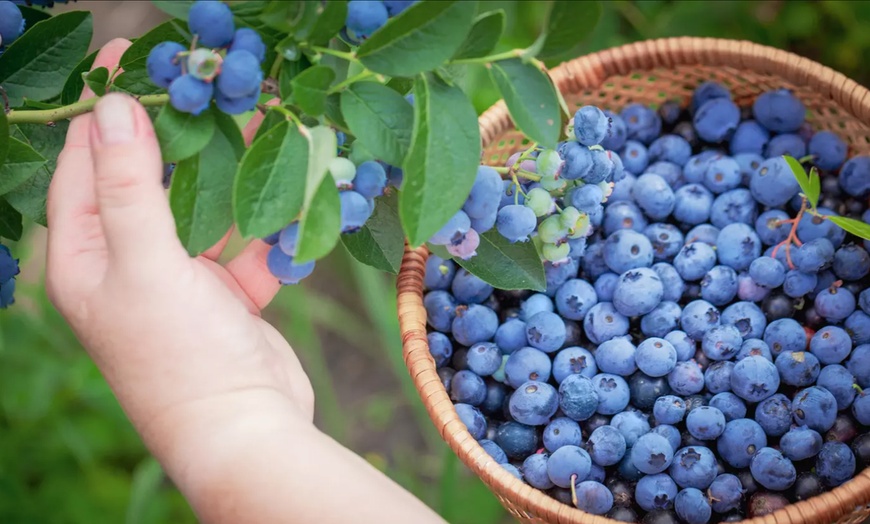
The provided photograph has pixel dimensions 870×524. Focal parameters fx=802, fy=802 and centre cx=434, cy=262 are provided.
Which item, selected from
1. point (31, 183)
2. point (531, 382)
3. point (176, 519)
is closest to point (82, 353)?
point (176, 519)

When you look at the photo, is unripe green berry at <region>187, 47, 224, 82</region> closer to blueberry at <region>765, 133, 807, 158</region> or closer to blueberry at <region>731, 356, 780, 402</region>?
blueberry at <region>731, 356, 780, 402</region>

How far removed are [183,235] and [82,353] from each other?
1.16 meters

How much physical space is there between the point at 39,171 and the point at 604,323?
0.77 metres

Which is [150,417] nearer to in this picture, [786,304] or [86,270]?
[86,270]

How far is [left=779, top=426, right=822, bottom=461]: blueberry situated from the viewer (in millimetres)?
1055

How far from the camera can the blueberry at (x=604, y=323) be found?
1.18 m

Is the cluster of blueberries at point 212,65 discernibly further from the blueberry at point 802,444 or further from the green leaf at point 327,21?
the blueberry at point 802,444

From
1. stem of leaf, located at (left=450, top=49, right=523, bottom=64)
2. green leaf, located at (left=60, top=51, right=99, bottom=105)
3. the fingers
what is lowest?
the fingers

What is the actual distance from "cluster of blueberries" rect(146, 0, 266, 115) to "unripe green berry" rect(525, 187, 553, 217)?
1.23ft

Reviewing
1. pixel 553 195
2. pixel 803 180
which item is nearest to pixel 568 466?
pixel 553 195

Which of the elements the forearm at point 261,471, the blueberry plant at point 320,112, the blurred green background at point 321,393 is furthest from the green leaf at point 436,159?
the blurred green background at point 321,393

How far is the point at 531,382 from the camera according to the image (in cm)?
115

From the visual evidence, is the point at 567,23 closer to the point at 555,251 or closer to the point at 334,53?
the point at 334,53

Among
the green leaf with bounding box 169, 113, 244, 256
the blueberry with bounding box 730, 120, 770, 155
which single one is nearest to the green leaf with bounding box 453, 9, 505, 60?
the green leaf with bounding box 169, 113, 244, 256
